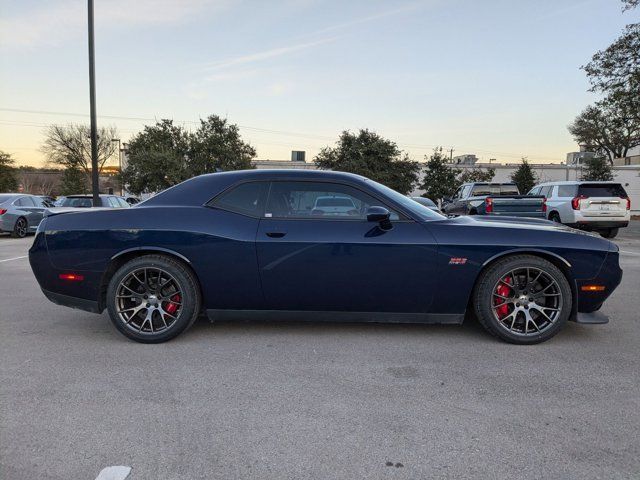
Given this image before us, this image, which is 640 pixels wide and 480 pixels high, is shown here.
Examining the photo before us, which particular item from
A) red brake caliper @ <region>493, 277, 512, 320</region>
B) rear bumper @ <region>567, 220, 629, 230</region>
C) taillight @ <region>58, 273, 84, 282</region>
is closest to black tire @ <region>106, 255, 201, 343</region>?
taillight @ <region>58, 273, 84, 282</region>

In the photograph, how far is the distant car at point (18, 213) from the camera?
14422 mm

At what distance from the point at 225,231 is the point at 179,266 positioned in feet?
1.63

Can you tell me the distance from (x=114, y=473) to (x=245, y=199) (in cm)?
244

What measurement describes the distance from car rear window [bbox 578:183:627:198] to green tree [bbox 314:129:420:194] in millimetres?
19274

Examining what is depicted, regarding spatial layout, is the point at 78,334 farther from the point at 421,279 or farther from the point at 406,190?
the point at 406,190

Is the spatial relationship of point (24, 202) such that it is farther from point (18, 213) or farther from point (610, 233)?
Answer: point (610, 233)

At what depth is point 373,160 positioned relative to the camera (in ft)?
110

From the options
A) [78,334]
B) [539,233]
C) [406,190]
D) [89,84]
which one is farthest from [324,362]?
[406,190]

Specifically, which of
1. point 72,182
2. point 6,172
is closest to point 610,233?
point 6,172

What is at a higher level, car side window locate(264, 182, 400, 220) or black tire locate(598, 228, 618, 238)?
car side window locate(264, 182, 400, 220)

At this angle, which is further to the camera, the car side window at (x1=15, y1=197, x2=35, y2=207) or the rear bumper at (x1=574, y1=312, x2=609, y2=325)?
the car side window at (x1=15, y1=197, x2=35, y2=207)

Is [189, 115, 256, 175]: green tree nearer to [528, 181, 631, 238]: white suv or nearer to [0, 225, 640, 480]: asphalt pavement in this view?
[528, 181, 631, 238]: white suv

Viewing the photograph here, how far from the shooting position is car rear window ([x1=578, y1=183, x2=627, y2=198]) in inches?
538

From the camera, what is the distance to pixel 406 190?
33.9 meters
